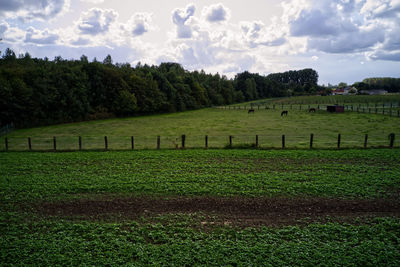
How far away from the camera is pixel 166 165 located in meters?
17.6

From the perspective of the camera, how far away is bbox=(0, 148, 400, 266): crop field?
7.89 meters

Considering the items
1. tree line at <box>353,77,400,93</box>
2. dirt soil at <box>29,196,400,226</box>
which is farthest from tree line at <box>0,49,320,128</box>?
tree line at <box>353,77,400,93</box>

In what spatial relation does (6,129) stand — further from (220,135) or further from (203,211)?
(203,211)

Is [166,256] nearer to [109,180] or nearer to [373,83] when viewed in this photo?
[109,180]

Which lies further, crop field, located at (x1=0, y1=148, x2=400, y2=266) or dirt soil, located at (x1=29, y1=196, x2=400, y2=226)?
dirt soil, located at (x1=29, y1=196, x2=400, y2=226)

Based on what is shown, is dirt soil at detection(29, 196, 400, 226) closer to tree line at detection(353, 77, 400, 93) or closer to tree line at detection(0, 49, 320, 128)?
tree line at detection(0, 49, 320, 128)

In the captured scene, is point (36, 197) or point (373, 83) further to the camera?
point (373, 83)

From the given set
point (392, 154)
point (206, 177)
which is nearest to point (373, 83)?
point (392, 154)

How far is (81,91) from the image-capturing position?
59.8 m

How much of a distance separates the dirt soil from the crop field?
4cm

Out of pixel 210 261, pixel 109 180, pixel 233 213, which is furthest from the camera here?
pixel 109 180

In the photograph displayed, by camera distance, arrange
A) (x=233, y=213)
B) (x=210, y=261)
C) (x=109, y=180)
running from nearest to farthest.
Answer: (x=210, y=261)
(x=233, y=213)
(x=109, y=180)

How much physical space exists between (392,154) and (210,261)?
1750 centimetres

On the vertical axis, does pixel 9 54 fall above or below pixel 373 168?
above
